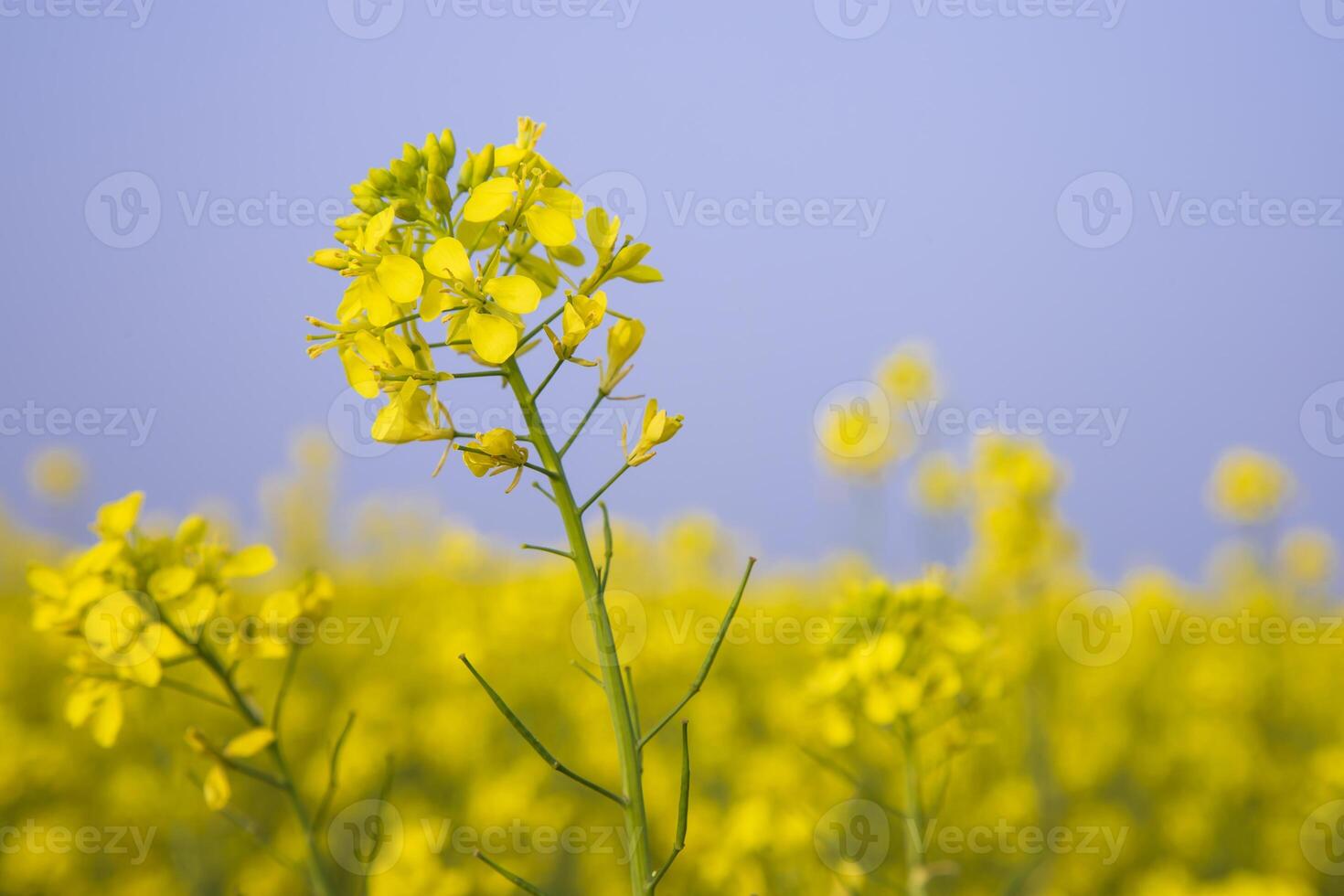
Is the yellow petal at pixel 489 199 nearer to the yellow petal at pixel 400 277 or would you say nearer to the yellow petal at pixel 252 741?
the yellow petal at pixel 400 277

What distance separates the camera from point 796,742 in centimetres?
253

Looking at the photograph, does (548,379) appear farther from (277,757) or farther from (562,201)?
(277,757)

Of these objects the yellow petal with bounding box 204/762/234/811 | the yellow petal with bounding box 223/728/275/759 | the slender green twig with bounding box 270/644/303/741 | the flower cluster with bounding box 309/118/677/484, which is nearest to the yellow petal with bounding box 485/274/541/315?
the flower cluster with bounding box 309/118/677/484

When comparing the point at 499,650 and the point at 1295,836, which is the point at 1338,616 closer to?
the point at 1295,836

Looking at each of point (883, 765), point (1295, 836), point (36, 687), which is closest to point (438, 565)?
point (36, 687)

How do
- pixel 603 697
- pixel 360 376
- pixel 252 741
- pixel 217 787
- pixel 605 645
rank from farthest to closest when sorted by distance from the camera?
pixel 603 697 → pixel 217 787 → pixel 252 741 → pixel 360 376 → pixel 605 645

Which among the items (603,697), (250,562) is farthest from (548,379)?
(603,697)

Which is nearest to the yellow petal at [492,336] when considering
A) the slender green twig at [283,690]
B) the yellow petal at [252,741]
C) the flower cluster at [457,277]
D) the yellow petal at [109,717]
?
the flower cluster at [457,277]

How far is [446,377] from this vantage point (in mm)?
1470

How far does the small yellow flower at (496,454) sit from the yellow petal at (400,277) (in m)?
0.23

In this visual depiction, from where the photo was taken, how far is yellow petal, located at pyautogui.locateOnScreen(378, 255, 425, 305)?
1.44m

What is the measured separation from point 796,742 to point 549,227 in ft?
5.25

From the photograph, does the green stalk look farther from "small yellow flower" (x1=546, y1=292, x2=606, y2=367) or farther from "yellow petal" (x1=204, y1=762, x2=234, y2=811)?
"yellow petal" (x1=204, y1=762, x2=234, y2=811)

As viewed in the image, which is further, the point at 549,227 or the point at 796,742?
the point at 796,742
